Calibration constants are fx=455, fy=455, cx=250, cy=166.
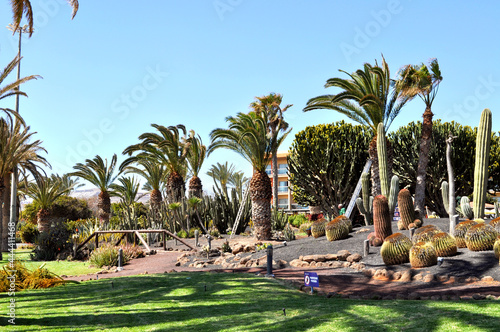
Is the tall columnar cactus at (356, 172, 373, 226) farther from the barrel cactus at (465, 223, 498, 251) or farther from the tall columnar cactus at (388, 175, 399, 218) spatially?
the barrel cactus at (465, 223, 498, 251)

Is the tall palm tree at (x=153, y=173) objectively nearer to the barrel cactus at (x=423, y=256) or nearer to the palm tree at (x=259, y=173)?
the palm tree at (x=259, y=173)

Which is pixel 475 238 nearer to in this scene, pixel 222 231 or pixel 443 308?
pixel 443 308

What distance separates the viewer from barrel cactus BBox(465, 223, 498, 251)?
41.4 ft

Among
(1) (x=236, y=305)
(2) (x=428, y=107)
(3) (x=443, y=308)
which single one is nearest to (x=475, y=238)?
(3) (x=443, y=308)

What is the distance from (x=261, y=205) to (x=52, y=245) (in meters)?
10.2

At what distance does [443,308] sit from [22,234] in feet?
109

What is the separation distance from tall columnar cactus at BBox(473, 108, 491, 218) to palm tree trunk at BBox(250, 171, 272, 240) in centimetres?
1012

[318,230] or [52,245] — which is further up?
[318,230]

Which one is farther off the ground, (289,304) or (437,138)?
(437,138)

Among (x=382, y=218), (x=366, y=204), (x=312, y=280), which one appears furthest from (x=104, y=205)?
(x=312, y=280)

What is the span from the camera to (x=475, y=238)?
41.9 feet

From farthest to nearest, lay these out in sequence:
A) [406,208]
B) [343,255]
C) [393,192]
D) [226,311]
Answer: [406,208], [393,192], [343,255], [226,311]

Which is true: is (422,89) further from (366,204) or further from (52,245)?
(52,245)

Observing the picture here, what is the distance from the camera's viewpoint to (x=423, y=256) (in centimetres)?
1206
